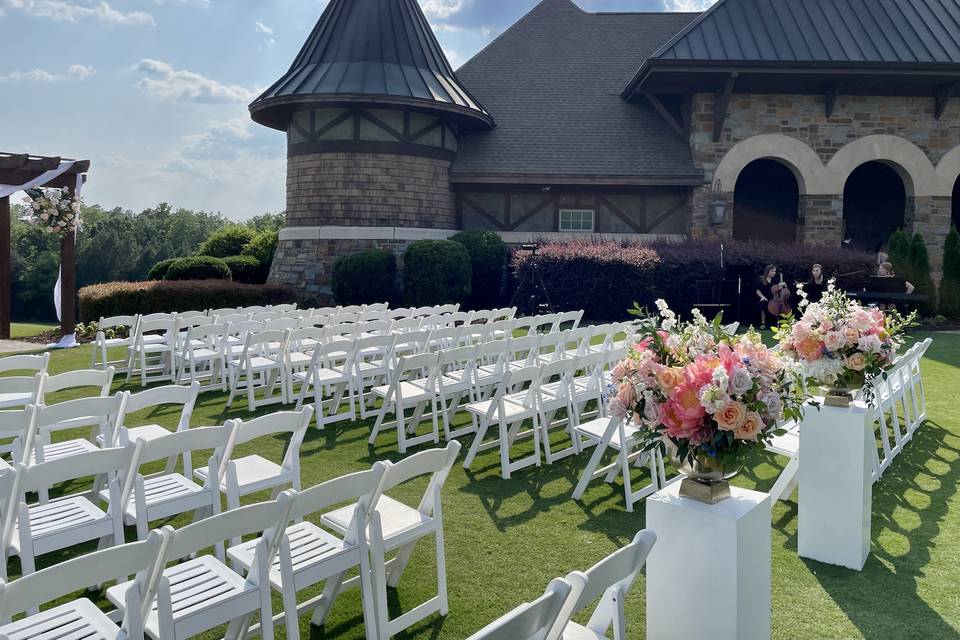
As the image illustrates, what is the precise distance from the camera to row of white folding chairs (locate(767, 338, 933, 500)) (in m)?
4.70

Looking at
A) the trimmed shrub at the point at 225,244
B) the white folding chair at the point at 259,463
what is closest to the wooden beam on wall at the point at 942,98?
the trimmed shrub at the point at 225,244

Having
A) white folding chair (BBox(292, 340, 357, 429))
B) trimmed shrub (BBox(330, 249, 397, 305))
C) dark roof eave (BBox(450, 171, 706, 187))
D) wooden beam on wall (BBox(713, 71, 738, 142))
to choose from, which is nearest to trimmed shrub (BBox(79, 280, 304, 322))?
trimmed shrub (BBox(330, 249, 397, 305))

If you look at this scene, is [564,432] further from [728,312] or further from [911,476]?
[728,312]

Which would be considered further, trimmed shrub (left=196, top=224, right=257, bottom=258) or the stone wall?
trimmed shrub (left=196, top=224, right=257, bottom=258)

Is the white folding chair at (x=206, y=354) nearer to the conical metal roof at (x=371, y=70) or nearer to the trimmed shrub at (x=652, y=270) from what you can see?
the trimmed shrub at (x=652, y=270)

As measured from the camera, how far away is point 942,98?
709 inches

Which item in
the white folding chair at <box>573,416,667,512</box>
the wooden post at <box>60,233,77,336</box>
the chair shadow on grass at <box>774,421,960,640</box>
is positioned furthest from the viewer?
the wooden post at <box>60,233,77,336</box>

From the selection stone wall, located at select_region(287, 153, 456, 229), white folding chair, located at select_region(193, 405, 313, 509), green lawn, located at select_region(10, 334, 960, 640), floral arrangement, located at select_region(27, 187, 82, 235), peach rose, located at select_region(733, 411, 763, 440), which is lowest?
green lawn, located at select_region(10, 334, 960, 640)

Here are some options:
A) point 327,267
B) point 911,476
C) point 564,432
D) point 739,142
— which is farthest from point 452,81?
point 911,476

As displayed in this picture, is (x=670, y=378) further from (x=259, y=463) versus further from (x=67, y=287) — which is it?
(x=67, y=287)

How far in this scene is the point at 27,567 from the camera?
296 cm

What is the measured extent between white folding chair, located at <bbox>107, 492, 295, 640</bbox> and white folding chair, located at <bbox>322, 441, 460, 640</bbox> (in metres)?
0.48

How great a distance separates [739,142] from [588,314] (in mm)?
7253

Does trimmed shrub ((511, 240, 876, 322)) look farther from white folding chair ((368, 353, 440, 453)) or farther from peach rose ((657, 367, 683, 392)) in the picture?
peach rose ((657, 367, 683, 392))
